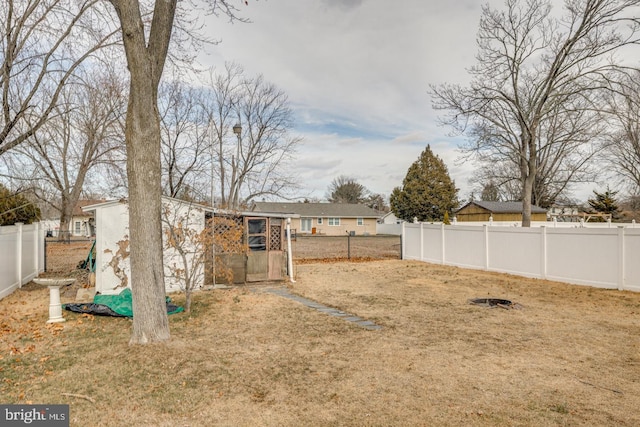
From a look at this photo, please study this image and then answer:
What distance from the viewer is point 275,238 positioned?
11016mm

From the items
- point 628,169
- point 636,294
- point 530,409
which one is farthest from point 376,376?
point 628,169

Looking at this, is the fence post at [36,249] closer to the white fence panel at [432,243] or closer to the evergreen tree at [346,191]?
the white fence panel at [432,243]

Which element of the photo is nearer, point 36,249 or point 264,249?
point 264,249

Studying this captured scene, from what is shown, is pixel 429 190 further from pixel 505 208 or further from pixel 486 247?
pixel 486 247

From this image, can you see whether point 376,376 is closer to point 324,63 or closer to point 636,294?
point 636,294

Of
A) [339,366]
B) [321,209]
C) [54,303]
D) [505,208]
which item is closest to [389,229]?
[321,209]

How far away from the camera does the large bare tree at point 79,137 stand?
10.8 metres

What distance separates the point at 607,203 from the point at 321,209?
26024 millimetres

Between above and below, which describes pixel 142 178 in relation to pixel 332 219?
above

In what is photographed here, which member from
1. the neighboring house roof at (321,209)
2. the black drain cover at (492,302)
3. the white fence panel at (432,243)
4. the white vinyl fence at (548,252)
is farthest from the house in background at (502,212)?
the black drain cover at (492,302)

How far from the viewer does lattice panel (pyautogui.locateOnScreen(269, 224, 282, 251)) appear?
431 inches

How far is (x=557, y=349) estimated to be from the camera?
5.06 m

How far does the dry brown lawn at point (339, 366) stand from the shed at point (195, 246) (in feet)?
5.59

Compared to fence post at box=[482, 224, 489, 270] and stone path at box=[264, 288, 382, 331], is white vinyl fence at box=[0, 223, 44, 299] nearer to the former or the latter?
stone path at box=[264, 288, 382, 331]
